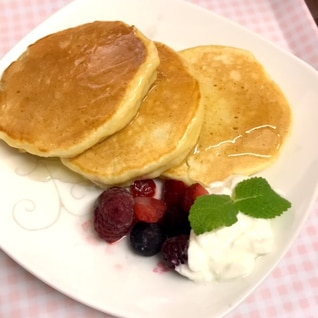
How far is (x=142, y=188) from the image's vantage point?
1487 mm

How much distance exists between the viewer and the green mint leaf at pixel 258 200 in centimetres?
137

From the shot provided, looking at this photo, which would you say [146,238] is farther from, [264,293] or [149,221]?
[264,293]

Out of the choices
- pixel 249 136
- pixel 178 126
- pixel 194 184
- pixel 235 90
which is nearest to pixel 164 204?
pixel 194 184

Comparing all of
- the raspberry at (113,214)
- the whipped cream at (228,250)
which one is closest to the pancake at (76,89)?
the raspberry at (113,214)

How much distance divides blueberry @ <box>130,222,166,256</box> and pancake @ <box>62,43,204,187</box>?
0.14 metres

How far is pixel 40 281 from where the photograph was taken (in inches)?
58.9

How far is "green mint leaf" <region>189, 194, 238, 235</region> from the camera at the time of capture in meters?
1.32

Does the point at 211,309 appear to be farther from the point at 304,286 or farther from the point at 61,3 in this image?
the point at 61,3

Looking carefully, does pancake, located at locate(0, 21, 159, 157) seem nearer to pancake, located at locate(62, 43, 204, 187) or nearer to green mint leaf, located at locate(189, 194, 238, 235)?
pancake, located at locate(62, 43, 204, 187)

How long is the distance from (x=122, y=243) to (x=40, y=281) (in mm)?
247

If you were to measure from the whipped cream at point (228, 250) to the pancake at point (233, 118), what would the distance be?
0.57 ft

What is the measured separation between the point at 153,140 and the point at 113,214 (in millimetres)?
220

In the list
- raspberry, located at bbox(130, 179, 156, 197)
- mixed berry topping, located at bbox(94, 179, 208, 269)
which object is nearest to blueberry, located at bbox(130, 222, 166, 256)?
mixed berry topping, located at bbox(94, 179, 208, 269)

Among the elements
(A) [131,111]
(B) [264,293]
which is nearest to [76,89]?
(A) [131,111]
